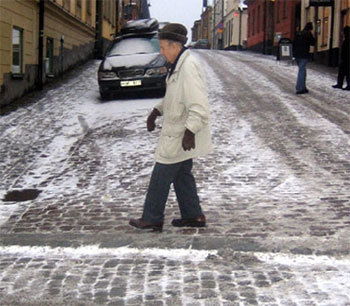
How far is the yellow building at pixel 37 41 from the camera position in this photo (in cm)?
1378

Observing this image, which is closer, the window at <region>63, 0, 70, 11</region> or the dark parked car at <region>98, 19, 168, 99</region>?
the dark parked car at <region>98, 19, 168, 99</region>

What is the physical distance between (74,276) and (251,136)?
6466 millimetres

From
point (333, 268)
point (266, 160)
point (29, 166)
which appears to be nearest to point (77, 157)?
point (29, 166)

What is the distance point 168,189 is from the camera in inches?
208

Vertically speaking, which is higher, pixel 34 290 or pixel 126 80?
pixel 126 80

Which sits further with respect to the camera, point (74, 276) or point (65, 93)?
point (65, 93)

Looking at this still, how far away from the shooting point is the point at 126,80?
14617 mm

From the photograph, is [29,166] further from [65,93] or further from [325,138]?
[65,93]

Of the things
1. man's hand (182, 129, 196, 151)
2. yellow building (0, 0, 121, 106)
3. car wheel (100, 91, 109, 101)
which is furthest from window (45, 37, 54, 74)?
man's hand (182, 129, 196, 151)

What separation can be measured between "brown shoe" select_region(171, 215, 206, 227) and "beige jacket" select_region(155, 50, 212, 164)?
68 cm

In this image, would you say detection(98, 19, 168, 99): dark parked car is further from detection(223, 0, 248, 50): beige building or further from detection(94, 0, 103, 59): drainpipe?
detection(223, 0, 248, 50): beige building

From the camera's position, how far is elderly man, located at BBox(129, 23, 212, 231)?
4.95 meters

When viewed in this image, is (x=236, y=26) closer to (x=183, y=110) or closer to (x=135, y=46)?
(x=135, y=46)

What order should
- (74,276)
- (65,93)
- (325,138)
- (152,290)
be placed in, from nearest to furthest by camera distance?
(152,290)
(74,276)
(325,138)
(65,93)
